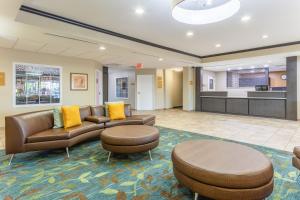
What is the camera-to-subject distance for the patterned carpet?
1.89m

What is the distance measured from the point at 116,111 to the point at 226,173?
335 centimetres

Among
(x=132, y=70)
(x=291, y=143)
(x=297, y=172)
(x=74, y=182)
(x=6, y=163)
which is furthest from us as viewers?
(x=132, y=70)

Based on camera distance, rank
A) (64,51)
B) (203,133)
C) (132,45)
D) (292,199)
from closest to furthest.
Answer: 1. (292,199)
2. (203,133)
3. (132,45)
4. (64,51)

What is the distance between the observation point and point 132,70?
10.4 m

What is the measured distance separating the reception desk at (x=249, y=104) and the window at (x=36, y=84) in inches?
267

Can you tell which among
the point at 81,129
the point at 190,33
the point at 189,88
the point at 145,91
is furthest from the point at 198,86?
the point at 81,129

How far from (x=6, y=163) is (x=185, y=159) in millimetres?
2775

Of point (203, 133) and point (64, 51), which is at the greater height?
point (64, 51)

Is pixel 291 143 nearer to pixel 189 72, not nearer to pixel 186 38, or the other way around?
pixel 186 38

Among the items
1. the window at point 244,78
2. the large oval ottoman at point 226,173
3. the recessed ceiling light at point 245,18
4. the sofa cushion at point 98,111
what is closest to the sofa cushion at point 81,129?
the sofa cushion at point 98,111

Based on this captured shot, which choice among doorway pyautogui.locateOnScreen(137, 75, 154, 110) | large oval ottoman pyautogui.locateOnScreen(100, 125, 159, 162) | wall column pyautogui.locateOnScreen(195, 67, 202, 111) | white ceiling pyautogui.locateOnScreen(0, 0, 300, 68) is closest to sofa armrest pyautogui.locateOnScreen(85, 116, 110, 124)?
large oval ottoman pyautogui.locateOnScreen(100, 125, 159, 162)

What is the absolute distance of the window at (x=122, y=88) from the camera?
1082 cm

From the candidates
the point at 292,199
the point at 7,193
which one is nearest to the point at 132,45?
the point at 7,193

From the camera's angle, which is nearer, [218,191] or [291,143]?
[218,191]
